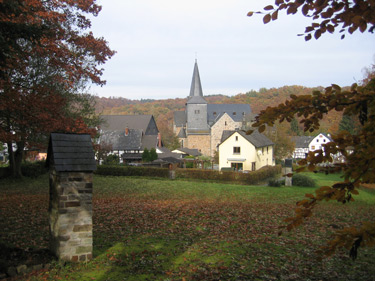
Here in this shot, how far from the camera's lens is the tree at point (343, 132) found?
2744mm

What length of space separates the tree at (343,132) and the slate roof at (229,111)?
8249 centimetres

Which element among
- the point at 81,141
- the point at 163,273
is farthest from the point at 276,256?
the point at 81,141

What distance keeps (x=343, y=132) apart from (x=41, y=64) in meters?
21.8

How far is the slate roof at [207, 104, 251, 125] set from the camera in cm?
8603

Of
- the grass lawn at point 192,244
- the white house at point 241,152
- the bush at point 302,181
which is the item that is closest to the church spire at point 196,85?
the white house at point 241,152

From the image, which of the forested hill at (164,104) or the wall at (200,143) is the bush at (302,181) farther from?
the forested hill at (164,104)

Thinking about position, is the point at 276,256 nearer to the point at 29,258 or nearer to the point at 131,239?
the point at 131,239

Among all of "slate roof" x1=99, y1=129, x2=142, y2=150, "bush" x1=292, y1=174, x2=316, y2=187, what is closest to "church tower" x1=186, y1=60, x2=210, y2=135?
"slate roof" x1=99, y1=129, x2=142, y2=150

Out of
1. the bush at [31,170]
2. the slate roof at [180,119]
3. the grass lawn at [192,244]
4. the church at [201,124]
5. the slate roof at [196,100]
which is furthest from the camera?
the slate roof at [180,119]

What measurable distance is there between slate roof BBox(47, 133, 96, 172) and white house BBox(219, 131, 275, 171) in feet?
121

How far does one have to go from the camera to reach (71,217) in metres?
6.87

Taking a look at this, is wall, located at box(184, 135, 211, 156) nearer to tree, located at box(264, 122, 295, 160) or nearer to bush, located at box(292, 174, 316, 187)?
tree, located at box(264, 122, 295, 160)

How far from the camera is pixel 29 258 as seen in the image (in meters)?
6.84

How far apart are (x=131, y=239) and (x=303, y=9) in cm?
766
